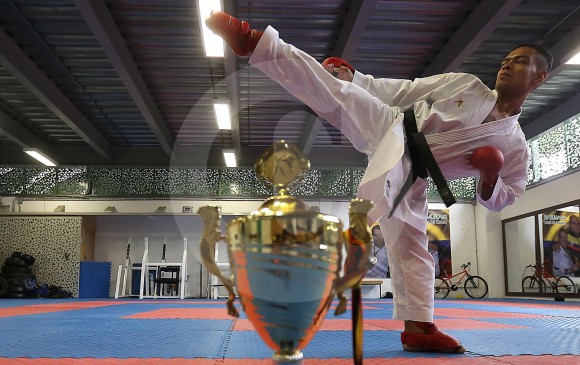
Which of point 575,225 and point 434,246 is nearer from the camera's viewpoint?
point 575,225

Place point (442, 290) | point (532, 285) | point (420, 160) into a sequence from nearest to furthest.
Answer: point (420, 160) → point (532, 285) → point (442, 290)

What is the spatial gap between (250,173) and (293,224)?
12.9 meters

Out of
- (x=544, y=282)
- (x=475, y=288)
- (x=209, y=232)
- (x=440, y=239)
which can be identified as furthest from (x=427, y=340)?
(x=475, y=288)

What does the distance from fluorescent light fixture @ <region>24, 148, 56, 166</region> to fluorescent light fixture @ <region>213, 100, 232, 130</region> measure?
4.44 m

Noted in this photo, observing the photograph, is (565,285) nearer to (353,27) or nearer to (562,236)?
(562,236)

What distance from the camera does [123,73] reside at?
8000 millimetres

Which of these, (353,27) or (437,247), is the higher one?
(353,27)

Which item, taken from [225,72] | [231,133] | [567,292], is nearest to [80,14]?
[225,72]

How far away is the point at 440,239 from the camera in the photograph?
13.7 meters

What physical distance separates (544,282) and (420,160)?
1084cm

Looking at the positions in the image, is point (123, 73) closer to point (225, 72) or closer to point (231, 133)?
point (225, 72)

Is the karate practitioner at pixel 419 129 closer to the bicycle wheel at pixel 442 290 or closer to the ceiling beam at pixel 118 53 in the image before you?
the ceiling beam at pixel 118 53

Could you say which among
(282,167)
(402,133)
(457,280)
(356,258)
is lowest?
(457,280)

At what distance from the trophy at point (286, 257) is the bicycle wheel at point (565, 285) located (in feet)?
37.1
